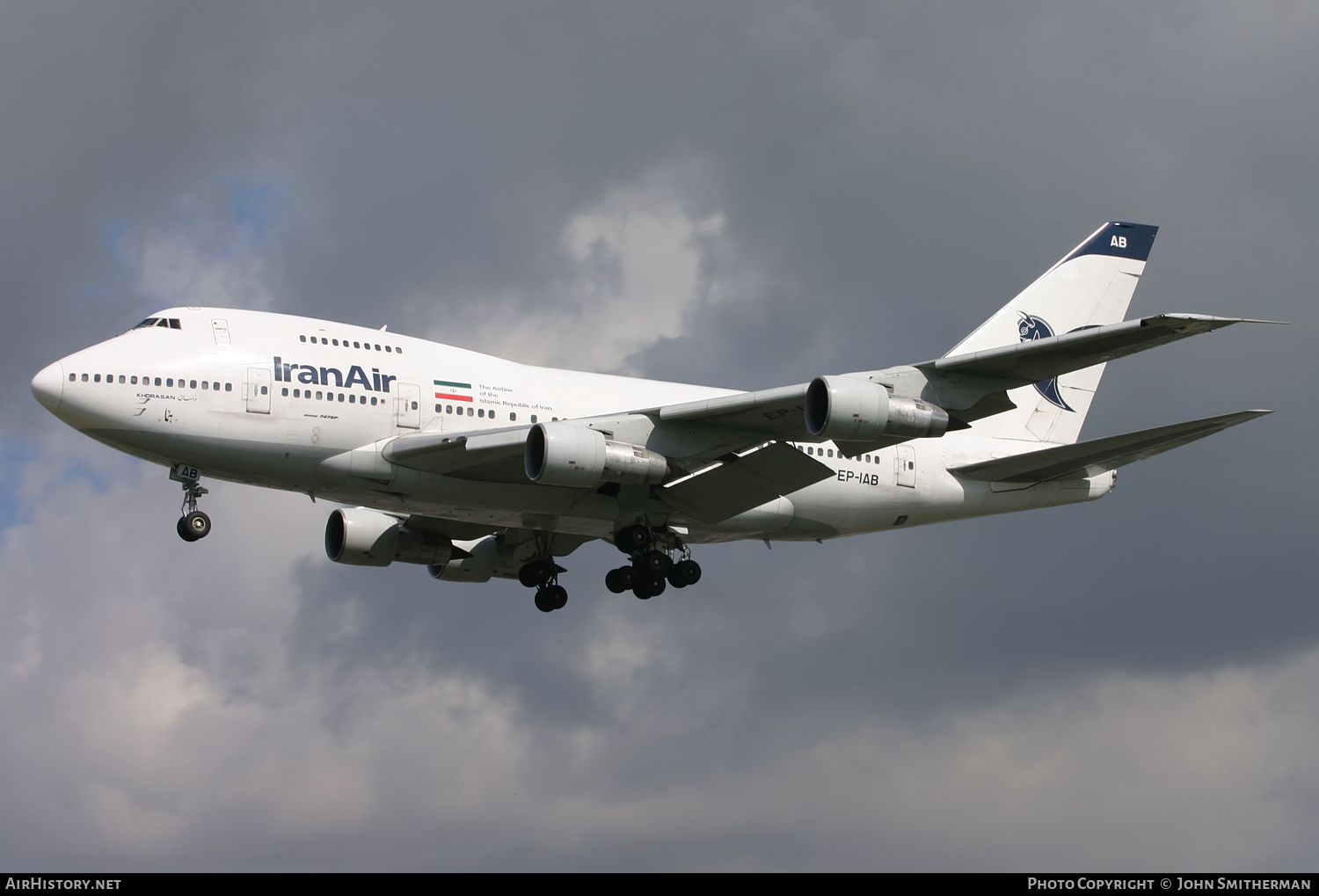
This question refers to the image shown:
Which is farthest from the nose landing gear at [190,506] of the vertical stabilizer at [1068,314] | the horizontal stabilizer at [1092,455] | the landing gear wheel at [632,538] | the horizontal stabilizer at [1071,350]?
the vertical stabilizer at [1068,314]

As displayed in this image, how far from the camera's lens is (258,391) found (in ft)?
Result: 117

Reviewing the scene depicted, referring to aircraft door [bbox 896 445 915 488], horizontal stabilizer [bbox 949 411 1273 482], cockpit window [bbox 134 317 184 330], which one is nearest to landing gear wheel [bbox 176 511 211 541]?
cockpit window [bbox 134 317 184 330]

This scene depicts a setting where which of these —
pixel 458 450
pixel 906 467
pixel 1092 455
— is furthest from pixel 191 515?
pixel 1092 455

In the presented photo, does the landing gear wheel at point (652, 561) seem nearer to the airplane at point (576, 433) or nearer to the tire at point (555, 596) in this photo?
the airplane at point (576, 433)

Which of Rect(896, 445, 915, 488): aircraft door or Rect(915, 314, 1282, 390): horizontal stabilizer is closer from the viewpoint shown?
Rect(915, 314, 1282, 390): horizontal stabilizer

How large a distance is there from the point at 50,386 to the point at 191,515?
4.32m

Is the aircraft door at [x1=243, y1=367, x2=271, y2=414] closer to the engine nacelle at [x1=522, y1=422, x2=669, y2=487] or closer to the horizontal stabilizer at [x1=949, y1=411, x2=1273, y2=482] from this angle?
the engine nacelle at [x1=522, y1=422, x2=669, y2=487]

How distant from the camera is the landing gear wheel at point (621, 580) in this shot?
40.7m

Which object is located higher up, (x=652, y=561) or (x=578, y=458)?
(x=578, y=458)

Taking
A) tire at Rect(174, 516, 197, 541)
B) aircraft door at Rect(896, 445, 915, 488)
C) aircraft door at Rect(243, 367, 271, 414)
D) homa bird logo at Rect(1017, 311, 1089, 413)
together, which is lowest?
tire at Rect(174, 516, 197, 541)

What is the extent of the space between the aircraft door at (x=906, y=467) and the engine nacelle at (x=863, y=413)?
6.95 m

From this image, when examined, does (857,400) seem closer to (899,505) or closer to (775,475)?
(775,475)

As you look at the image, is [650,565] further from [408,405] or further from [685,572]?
[408,405]

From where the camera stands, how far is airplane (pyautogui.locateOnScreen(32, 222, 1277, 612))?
34.9 metres
